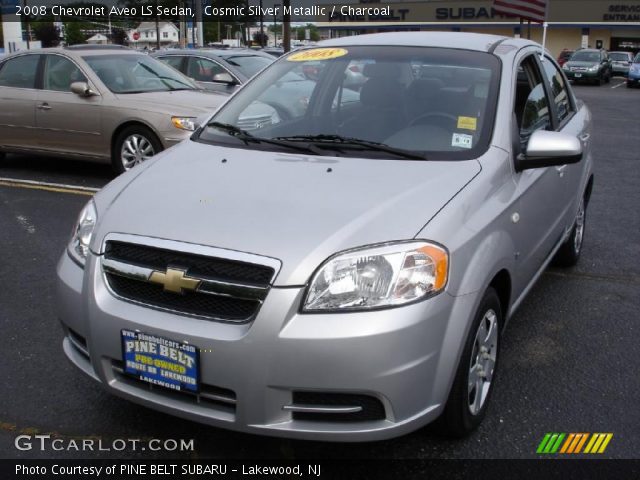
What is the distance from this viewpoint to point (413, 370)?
2.55 meters

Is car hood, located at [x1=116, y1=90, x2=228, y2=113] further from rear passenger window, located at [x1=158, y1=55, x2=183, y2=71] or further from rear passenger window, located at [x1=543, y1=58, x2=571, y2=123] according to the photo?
rear passenger window, located at [x1=543, y1=58, x2=571, y2=123]

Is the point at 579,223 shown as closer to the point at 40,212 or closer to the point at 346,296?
the point at 346,296

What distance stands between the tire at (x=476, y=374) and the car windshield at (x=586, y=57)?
33558 millimetres

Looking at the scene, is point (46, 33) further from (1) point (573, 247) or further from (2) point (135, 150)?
(1) point (573, 247)

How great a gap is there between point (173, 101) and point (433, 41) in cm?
468

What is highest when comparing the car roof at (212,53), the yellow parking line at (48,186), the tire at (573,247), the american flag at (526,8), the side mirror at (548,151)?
the american flag at (526,8)

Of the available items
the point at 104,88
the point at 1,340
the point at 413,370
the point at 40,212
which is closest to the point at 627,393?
the point at 413,370

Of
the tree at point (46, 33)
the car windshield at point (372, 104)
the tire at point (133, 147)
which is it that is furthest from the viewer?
the tree at point (46, 33)

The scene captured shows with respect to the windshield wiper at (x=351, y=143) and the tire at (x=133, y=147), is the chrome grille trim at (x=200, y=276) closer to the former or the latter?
the windshield wiper at (x=351, y=143)

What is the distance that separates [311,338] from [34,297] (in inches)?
114

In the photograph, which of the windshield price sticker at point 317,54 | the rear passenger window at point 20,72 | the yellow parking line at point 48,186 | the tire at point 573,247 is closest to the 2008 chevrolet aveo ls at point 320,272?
the windshield price sticker at point 317,54

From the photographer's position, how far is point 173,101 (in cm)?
819

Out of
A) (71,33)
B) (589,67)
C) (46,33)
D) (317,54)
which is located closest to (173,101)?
(317,54)

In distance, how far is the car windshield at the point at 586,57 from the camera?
110 ft
